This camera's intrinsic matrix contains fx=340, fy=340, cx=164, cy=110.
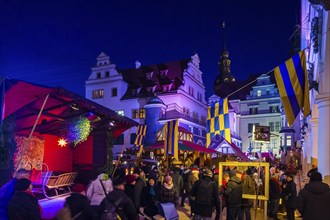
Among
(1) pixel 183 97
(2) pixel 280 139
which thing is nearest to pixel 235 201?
(1) pixel 183 97

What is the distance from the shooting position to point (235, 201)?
28.4 ft

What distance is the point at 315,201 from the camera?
5586mm

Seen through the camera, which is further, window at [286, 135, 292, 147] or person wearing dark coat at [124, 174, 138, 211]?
window at [286, 135, 292, 147]

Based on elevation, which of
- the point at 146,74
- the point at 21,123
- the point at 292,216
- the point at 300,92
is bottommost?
the point at 292,216

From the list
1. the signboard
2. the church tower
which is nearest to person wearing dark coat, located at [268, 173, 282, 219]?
the signboard

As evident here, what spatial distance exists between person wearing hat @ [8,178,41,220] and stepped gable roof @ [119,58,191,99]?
119 feet

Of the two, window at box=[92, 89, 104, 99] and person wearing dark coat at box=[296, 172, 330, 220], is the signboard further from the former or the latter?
window at box=[92, 89, 104, 99]

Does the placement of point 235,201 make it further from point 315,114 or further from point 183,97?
point 183,97

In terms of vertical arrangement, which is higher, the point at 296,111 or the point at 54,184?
the point at 296,111

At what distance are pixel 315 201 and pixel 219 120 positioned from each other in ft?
25.5

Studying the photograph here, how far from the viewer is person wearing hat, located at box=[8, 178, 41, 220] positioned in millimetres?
5133

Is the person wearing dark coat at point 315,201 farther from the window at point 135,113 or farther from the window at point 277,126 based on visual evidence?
the window at point 277,126

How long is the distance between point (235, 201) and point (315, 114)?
24.9 feet

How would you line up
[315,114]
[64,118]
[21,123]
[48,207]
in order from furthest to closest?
[315,114], [64,118], [21,123], [48,207]
